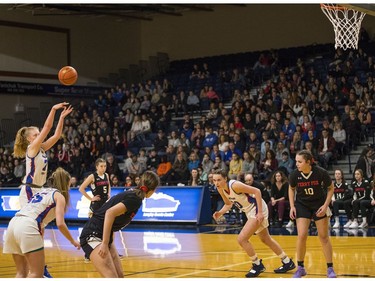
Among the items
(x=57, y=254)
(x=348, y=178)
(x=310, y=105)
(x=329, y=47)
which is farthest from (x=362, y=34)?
(x=57, y=254)

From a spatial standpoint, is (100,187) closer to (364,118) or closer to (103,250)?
(103,250)

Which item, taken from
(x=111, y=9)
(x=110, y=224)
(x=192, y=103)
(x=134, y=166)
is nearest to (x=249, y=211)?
(x=110, y=224)

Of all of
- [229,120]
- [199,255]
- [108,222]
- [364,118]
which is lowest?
[199,255]

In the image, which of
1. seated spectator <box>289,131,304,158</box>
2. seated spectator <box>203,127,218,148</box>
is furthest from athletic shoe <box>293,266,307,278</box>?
seated spectator <box>203,127,218,148</box>

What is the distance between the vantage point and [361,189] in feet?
53.9

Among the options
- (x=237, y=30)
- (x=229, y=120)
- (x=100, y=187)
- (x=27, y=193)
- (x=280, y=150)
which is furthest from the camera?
(x=237, y=30)

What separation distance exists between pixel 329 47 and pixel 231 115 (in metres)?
6.02

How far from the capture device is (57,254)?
12.9 meters

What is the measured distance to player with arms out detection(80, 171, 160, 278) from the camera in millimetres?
6996

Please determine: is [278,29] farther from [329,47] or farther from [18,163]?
[18,163]

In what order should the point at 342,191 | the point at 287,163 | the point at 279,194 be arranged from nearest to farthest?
the point at 342,191, the point at 279,194, the point at 287,163

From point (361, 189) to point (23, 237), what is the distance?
35.9 ft

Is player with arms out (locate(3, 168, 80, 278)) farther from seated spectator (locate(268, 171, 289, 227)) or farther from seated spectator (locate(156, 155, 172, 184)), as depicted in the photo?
seated spectator (locate(156, 155, 172, 184))

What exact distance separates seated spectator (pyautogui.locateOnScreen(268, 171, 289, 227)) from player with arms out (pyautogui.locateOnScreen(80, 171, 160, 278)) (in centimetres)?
1012
